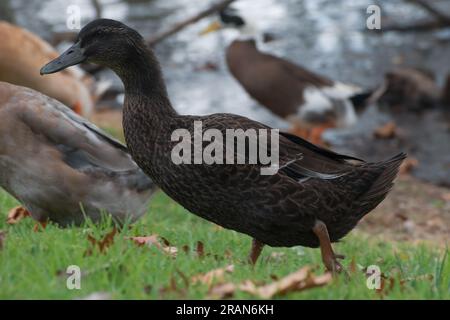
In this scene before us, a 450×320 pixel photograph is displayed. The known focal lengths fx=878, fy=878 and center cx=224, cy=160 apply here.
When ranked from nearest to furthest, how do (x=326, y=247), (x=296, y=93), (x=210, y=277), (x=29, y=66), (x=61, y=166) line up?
(x=210, y=277) < (x=326, y=247) < (x=61, y=166) < (x=29, y=66) < (x=296, y=93)

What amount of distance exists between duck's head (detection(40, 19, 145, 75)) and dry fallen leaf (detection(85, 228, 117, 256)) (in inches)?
38.9

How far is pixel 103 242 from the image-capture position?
13.6 ft

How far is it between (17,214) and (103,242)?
184 cm

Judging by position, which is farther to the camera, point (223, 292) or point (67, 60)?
point (67, 60)

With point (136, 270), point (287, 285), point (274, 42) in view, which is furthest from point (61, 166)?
point (274, 42)

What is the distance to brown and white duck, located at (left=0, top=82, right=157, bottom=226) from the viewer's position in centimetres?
523

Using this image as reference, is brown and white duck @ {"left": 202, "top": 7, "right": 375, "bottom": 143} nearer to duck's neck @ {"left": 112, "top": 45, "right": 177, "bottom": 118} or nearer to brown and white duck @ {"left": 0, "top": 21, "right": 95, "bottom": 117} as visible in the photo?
brown and white duck @ {"left": 0, "top": 21, "right": 95, "bottom": 117}

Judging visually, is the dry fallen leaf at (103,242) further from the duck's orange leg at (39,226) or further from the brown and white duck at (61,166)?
the brown and white duck at (61,166)

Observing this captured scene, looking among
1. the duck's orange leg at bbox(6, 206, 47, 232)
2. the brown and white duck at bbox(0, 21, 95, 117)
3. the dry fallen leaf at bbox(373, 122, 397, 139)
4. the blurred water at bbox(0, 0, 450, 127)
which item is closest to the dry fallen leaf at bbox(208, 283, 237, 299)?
the duck's orange leg at bbox(6, 206, 47, 232)

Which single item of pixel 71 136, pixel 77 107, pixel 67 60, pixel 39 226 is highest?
pixel 77 107

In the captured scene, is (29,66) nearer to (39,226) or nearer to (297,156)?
(39,226)

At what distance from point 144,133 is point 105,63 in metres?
0.54

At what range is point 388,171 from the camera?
15.6 feet

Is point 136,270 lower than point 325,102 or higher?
lower
